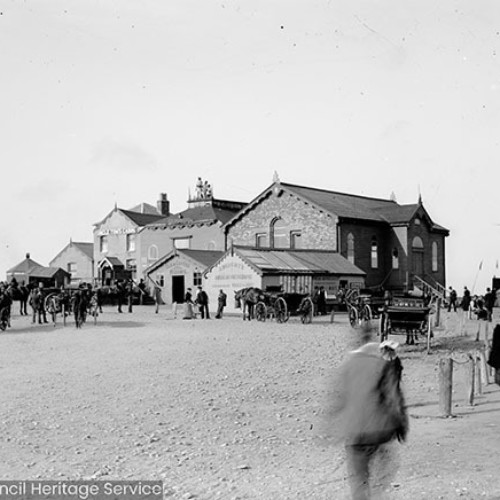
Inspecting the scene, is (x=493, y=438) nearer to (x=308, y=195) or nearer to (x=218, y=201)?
(x=308, y=195)

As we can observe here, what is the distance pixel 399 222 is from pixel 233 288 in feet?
50.9

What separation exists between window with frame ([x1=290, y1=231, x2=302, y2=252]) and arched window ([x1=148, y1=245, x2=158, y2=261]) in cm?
1619

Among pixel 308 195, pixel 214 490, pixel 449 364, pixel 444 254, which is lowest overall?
pixel 214 490

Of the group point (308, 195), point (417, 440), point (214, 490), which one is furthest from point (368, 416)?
point (308, 195)

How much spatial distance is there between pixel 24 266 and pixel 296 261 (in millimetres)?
36959

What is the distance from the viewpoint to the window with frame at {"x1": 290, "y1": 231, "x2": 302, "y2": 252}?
47688 millimetres

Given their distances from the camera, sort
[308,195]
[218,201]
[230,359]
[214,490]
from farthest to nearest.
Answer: [218,201]
[308,195]
[230,359]
[214,490]

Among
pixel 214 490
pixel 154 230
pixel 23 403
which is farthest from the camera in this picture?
pixel 154 230

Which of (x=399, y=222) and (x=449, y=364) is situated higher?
(x=399, y=222)

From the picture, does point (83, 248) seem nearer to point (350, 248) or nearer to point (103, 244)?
point (103, 244)

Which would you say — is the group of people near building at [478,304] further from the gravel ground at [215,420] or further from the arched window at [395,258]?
the gravel ground at [215,420]

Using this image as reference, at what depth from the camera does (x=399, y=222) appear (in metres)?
50.3

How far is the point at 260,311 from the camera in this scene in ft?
108

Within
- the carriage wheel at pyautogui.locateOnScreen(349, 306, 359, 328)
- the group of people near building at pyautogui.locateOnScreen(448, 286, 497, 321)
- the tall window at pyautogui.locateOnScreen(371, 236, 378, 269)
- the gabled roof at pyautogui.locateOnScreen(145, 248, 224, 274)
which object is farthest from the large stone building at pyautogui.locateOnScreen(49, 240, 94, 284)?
the carriage wheel at pyautogui.locateOnScreen(349, 306, 359, 328)
